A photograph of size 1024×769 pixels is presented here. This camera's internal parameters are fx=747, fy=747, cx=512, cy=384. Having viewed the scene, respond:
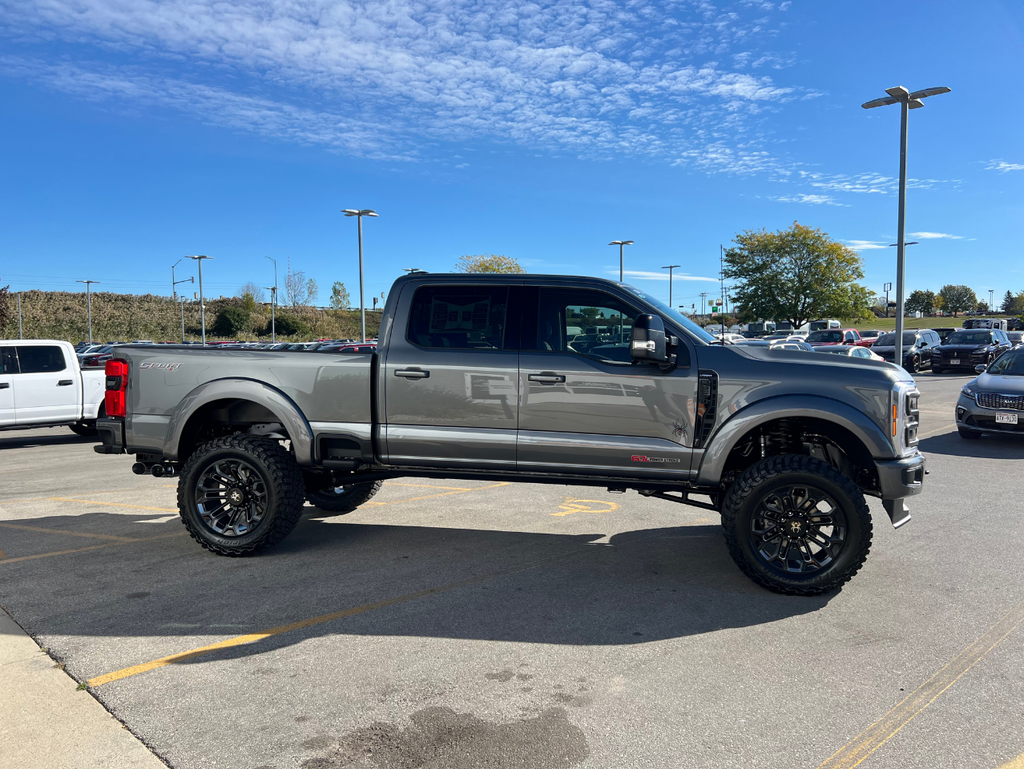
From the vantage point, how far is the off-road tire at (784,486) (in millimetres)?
4805

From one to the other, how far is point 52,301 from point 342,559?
89227mm

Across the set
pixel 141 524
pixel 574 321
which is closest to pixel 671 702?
pixel 574 321

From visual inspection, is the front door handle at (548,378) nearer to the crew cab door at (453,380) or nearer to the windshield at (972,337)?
the crew cab door at (453,380)

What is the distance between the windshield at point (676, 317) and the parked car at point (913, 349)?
2914cm

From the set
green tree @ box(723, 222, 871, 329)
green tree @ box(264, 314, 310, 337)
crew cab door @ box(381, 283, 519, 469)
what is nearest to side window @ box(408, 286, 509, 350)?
crew cab door @ box(381, 283, 519, 469)

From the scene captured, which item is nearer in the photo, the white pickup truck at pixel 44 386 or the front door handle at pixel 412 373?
the front door handle at pixel 412 373

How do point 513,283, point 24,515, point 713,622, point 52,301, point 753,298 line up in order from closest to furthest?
point 713,622 → point 513,283 → point 24,515 → point 753,298 → point 52,301

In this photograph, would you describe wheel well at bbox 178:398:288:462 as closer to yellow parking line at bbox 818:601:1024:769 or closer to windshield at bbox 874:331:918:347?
yellow parking line at bbox 818:601:1024:769

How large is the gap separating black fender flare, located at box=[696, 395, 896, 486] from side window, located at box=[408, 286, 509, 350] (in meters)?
1.68

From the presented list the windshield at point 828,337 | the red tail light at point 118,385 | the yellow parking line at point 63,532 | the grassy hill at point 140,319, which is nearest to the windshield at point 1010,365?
the red tail light at point 118,385

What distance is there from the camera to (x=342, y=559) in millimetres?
→ 5707

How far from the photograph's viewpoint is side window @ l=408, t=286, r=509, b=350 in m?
5.48

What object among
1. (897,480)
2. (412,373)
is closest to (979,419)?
(897,480)

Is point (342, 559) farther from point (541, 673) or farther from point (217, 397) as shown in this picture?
point (541, 673)
